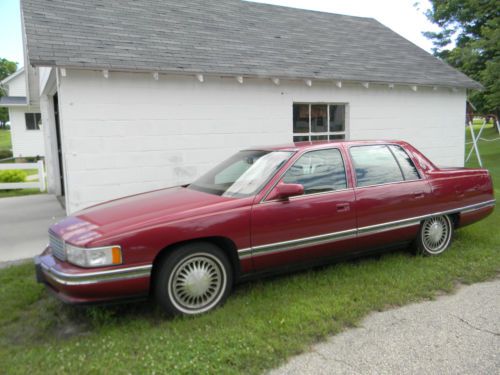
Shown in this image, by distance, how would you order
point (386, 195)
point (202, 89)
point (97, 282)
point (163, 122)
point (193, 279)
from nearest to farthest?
1. point (97, 282)
2. point (193, 279)
3. point (386, 195)
4. point (163, 122)
5. point (202, 89)

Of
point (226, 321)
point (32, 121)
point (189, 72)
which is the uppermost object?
point (189, 72)

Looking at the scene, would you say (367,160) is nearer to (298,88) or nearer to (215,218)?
(215,218)

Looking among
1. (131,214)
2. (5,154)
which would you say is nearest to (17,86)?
(5,154)

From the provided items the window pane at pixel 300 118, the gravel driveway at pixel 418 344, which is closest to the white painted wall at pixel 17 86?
A: the window pane at pixel 300 118

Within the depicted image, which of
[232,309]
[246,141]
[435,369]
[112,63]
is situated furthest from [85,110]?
[435,369]

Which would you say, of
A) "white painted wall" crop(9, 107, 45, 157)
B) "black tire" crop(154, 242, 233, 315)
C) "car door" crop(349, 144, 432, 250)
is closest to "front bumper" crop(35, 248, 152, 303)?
"black tire" crop(154, 242, 233, 315)

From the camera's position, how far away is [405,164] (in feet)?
17.7

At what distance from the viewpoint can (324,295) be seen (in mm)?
4285

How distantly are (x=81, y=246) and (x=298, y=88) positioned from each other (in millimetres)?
6420

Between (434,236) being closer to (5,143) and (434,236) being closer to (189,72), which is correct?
(189,72)

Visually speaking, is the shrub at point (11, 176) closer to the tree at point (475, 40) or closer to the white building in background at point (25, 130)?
the white building in background at point (25, 130)

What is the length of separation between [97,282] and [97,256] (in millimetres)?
211

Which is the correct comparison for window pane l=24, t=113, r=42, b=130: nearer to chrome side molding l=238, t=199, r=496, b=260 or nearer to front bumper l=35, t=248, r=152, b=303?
front bumper l=35, t=248, r=152, b=303

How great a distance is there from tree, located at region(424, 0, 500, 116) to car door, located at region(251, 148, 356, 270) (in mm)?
16632
